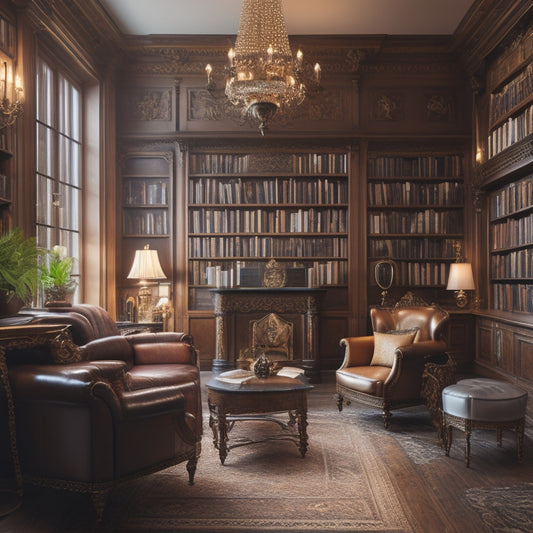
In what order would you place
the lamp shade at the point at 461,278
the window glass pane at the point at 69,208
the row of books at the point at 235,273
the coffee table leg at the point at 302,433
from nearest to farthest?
1. the coffee table leg at the point at 302,433
2. the window glass pane at the point at 69,208
3. the lamp shade at the point at 461,278
4. the row of books at the point at 235,273

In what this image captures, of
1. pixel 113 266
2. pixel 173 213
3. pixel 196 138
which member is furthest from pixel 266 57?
pixel 113 266

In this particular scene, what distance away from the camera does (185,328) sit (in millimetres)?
6824

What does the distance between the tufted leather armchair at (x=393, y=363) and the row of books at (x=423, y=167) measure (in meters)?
2.28

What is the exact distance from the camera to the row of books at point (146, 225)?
271 inches

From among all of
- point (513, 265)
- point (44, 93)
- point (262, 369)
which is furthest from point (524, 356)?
point (44, 93)

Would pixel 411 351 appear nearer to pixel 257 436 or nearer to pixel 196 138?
pixel 257 436

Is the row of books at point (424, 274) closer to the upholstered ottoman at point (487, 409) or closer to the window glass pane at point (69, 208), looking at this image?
the upholstered ottoman at point (487, 409)

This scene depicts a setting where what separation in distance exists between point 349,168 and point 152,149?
2.54 m

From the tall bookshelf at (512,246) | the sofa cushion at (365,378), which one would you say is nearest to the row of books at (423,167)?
the tall bookshelf at (512,246)

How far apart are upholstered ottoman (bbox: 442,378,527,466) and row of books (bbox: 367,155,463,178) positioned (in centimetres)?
385

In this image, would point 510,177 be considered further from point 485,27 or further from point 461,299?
point 485,27

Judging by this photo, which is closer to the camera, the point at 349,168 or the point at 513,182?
the point at 513,182

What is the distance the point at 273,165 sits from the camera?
6867 mm

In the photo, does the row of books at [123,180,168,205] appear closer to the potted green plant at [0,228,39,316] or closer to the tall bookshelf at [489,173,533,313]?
the potted green plant at [0,228,39,316]
